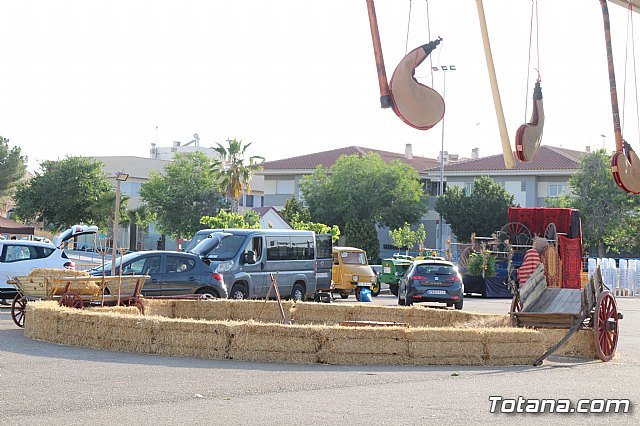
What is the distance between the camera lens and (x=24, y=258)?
26141mm

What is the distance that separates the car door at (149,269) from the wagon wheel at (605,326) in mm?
10768

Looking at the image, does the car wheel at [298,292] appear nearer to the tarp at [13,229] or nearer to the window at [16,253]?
the window at [16,253]

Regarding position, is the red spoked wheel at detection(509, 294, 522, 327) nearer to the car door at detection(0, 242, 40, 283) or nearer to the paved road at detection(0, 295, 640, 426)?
the paved road at detection(0, 295, 640, 426)

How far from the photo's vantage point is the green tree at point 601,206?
70750 millimetres

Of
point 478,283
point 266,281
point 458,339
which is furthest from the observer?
point 478,283

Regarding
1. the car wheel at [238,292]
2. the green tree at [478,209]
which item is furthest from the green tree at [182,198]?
the car wheel at [238,292]

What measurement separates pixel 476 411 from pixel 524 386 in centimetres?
257

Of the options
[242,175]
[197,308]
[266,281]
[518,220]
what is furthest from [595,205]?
[197,308]

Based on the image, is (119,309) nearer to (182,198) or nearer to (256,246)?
(256,246)

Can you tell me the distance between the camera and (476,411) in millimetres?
10172

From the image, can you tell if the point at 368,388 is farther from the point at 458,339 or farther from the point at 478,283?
the point at 478,283

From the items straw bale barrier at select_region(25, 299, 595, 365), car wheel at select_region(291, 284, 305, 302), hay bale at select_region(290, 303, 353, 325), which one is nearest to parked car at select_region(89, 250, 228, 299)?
hay bale at select_region(290, 303, 353, 325)

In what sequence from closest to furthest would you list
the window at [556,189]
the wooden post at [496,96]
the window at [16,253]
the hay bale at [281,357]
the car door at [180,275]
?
the wooden post at [496,96] → the hay bale at [281,357] → the car door at [180,275] → the window at [16,253] → the window at [556,189]

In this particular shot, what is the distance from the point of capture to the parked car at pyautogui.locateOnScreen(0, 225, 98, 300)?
83.0 feet
